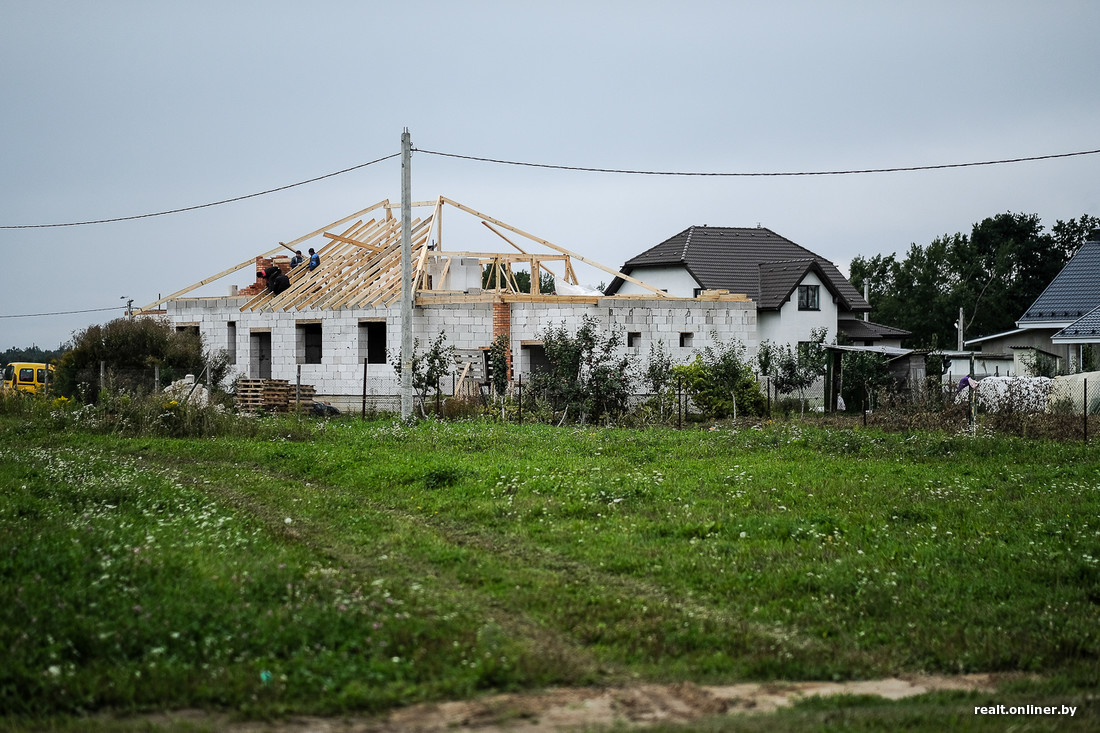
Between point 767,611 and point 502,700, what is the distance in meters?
2.83

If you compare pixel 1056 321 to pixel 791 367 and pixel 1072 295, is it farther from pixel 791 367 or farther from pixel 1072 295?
pixel 791 367

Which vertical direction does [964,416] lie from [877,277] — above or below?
below

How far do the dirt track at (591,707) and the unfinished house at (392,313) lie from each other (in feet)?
72.8

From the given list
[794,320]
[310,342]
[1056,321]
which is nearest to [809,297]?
[794,320]

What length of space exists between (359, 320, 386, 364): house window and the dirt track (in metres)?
26.4

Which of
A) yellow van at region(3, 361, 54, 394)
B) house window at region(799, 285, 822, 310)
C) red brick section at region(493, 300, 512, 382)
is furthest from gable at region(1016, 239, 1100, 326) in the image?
yellow van at region(3, 361, 54, 394)

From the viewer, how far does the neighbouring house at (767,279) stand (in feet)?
131

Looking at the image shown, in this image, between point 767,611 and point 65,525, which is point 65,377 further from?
point 767,611

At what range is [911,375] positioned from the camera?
3338 centimetres

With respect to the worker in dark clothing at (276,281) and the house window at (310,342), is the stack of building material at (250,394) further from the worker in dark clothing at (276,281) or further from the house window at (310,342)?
the worker in dark clothing at (276,281)

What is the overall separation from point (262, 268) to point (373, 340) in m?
6.20

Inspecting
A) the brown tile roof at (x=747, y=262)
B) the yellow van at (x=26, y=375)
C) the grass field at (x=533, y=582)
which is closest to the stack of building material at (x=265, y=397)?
the grass field at (x=533, y=582)

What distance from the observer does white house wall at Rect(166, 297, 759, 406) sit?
3069cm

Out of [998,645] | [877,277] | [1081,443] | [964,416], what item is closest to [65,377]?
[964,416]
